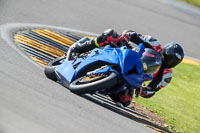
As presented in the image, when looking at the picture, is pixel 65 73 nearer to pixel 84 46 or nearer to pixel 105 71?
pixel 84 46

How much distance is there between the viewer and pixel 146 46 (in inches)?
290

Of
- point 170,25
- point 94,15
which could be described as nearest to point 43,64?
point 94,15

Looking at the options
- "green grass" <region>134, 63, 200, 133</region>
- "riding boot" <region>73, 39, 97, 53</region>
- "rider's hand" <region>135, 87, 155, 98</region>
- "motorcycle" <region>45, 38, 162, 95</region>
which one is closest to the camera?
Result: "motorcycle" <region>45, 38, 162, 95</region>

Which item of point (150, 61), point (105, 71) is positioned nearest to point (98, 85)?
point (105, 71)

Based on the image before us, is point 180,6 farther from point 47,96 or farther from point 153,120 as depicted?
point 47,96

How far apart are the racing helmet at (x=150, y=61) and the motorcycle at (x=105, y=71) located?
2 centimetres

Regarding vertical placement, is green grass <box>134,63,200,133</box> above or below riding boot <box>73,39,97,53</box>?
below

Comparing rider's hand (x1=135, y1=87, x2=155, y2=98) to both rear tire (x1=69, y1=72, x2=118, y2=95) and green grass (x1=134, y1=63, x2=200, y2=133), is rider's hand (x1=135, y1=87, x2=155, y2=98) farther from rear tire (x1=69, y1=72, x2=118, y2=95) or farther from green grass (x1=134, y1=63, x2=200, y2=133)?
rear tire (x1=69, y1=72, x2=118, y2=95)

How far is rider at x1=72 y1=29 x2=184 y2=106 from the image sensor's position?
23.4 feet

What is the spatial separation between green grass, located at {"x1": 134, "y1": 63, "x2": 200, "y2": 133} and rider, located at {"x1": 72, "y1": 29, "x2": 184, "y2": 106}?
2.97 feet

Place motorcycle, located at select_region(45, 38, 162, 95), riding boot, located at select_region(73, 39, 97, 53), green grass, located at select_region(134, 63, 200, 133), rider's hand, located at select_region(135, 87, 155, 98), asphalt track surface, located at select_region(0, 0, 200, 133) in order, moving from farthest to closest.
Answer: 1. green grass, located at select_region(134, 63, 200, 133)
2. riding boot, located at select_region(73, 39, 97, 53)
3. rider's hand, located at select_region(135, 87, 155, 98)
4. motorcycle, located at select_region(45, 38, 162, 95)
5. asphalt track surface, located at select_region(0, 0, 200, 133)

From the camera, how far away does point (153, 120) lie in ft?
25.7

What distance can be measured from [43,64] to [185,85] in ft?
12.7

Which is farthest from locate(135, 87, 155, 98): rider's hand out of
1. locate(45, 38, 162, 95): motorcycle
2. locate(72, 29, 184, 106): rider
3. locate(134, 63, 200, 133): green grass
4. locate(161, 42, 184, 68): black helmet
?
locate(134, 63, 200, 133): green grass
